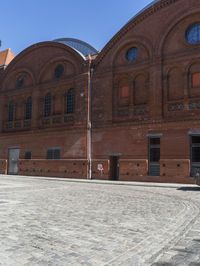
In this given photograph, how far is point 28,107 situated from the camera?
3759 cm

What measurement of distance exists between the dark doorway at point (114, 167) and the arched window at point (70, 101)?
6.53 meters

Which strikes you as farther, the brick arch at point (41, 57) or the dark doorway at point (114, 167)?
the brick arch at point (41, 57)

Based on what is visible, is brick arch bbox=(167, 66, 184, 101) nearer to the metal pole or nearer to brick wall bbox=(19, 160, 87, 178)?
the metal pole

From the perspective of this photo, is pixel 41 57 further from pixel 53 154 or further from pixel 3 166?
pixel 3 166

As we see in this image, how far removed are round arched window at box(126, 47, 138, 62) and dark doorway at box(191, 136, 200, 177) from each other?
352 inches

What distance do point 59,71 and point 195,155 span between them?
16.7m

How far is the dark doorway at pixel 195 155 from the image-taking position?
25.3 metres

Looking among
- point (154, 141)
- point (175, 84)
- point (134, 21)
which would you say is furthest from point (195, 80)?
point (134, 21)

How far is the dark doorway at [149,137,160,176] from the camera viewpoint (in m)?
27.1

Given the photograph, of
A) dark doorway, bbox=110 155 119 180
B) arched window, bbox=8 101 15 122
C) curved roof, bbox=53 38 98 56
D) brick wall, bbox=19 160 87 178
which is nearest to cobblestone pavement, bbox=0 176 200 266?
dark doorway, bbox=110 155 119 180

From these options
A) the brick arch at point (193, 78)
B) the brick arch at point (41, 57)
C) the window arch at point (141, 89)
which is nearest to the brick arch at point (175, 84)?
the brick arch at point (193, 78)

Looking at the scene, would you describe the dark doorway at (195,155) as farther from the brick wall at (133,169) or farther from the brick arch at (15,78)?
the brick arch at (15,78)

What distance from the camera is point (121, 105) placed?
98.3 feet

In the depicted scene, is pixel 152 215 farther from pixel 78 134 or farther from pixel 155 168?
pixel 78 134
